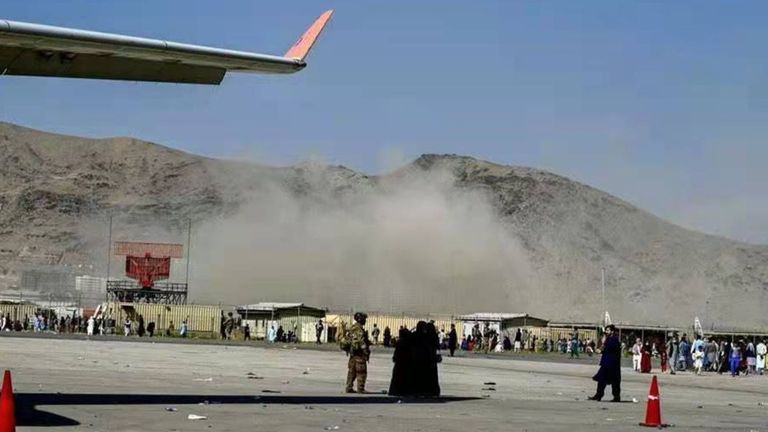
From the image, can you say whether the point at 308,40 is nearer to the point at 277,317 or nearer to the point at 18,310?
the point at 277,317

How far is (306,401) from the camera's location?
27.0m

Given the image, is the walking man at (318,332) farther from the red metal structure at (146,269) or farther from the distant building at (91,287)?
the distant building at (91,287)

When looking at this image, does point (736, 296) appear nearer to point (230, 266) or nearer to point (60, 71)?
point (230, 266)

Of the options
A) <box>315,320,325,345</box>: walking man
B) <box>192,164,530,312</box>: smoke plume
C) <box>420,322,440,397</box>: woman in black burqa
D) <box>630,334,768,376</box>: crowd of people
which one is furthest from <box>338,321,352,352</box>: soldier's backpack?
<box>192,164,530,312</box>: smoke plume

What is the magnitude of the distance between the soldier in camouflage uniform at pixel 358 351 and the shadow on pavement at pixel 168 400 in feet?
2.25

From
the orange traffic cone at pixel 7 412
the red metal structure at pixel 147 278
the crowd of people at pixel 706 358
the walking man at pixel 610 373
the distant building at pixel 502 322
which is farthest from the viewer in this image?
the red metal structure at pixel 147 278

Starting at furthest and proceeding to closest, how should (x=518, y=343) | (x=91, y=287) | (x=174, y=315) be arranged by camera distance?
1. (x=91, y=287)
2. (x=174, y=315)
3. (x=518, y=343)

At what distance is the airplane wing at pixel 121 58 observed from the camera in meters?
23.0

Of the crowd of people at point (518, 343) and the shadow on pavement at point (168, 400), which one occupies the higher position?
the crowd of people at point (518, 343)

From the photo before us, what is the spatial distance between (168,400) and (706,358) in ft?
126

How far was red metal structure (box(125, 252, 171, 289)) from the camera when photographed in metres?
135

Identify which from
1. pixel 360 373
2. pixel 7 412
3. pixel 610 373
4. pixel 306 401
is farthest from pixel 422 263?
pixel 7 412

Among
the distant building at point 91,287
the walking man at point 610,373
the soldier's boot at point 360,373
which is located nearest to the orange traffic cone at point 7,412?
the soldier's boot at point 360,373

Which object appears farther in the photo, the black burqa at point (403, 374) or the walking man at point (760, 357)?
the walking man at point (760, 357)
